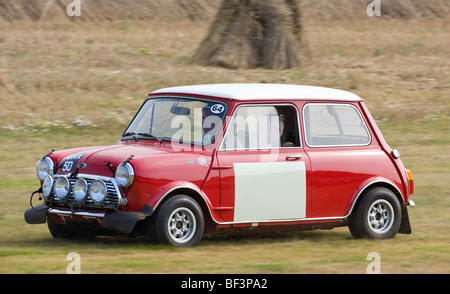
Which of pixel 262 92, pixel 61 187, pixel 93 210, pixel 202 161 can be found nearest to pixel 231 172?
pixel 202 161

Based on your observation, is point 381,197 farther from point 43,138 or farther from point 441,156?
point 43,138

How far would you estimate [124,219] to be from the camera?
26.6 feet

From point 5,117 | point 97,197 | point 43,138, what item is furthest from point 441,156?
point 97,197

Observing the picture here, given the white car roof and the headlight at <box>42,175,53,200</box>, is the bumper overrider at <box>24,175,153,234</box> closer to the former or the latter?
the headlight at <box>42,175,53,200</box>

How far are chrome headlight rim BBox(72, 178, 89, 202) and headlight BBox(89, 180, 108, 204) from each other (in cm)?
7

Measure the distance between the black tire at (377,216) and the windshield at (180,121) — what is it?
5.95ft

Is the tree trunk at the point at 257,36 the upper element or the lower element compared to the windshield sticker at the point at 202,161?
upper

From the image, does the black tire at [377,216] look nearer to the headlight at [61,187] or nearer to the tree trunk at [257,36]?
the headlight at [61,187]

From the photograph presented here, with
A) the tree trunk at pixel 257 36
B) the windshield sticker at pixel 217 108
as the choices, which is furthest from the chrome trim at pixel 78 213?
the tree trunk at pixel 257 36

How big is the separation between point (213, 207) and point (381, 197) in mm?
1991

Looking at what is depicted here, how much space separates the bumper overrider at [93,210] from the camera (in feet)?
26.7

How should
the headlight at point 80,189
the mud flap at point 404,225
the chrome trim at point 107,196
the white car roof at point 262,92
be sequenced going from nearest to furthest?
the chrome trim at point 107,196 → the headlight at point 80,189 → the white car roof at point 262,92 → the mud flap at point 404,225

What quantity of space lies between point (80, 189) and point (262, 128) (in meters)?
1.98

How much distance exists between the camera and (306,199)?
914cm
